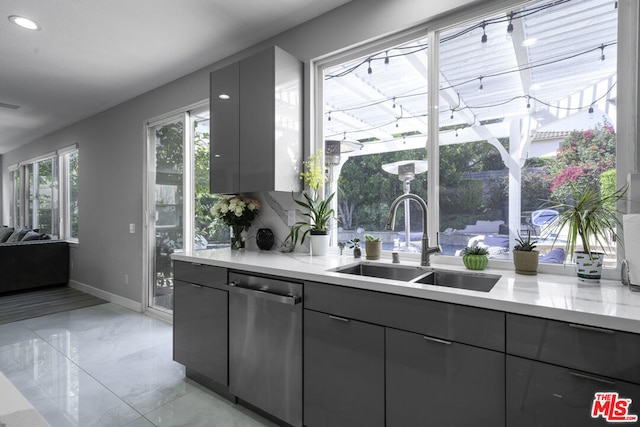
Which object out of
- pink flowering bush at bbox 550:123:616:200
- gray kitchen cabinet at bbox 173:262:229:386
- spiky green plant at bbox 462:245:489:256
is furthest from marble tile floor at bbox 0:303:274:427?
pink flowering bush at bbox 550:123:616:200

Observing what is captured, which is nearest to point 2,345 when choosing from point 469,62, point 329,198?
point 329,198

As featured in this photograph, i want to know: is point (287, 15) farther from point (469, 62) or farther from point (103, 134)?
point (103, 134)

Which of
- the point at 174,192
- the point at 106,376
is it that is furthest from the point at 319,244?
the point at 174,192

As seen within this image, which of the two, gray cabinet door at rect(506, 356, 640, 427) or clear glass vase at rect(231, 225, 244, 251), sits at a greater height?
clear glass vase at rect(231, 225, 244, 251)

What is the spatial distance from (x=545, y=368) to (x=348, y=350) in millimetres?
808

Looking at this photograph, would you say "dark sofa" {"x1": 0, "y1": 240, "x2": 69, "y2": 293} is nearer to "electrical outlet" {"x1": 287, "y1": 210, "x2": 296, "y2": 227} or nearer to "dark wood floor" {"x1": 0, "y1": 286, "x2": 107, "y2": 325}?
"dark wood floor" {"x1": 0, "y1": 286, "x2": 107, "y2": 325}

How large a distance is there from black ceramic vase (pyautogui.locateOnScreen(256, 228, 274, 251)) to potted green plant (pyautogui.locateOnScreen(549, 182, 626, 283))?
196cm

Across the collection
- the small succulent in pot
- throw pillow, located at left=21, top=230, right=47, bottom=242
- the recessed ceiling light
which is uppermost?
the recessed ceiling light

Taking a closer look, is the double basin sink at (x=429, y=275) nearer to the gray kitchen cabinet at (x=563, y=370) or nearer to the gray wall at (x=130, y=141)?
the gray kitchen cabinet at (x=563, y=370)

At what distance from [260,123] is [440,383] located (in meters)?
2.00

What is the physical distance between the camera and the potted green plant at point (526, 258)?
5.73 feet

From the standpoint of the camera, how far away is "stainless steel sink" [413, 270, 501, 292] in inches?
69.0

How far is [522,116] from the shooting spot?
192 cm

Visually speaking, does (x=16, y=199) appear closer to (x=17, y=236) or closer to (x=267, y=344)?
(x=17, y=236)
